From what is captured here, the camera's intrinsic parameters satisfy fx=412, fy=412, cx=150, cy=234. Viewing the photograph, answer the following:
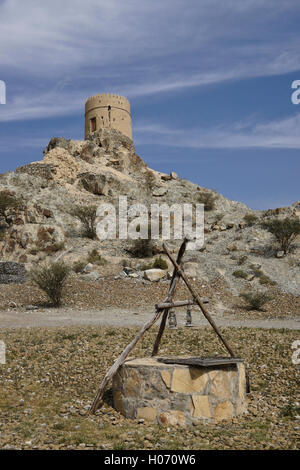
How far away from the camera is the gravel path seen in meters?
12.5

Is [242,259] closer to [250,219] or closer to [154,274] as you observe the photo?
[154,274]

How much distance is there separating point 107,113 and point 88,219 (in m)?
18.8

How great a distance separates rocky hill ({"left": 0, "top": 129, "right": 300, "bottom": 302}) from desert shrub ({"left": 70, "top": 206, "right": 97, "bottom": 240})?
596 mm

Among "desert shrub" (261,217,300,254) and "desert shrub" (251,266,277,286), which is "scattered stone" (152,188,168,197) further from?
"desert shrub" (251,266,277,286)

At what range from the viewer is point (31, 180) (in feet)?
114

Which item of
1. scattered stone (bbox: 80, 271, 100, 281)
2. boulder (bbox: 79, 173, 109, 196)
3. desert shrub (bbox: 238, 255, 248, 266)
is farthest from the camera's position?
boulder (bbox: 79, 173, 109, 196)

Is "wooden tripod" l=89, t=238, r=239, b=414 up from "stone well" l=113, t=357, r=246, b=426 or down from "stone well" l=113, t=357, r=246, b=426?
up

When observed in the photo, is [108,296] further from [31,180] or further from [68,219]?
[31,180]

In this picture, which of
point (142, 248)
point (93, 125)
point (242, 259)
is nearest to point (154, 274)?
point (142, 248)

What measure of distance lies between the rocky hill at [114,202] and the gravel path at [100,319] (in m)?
4.76

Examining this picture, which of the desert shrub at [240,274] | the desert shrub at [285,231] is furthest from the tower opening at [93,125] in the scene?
the desert shrub at [240,274]

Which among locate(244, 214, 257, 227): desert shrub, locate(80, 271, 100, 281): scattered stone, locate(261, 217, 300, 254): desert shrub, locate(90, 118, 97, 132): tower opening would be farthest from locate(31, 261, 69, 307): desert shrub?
locate(90, 118, 97, 132): tower opening
